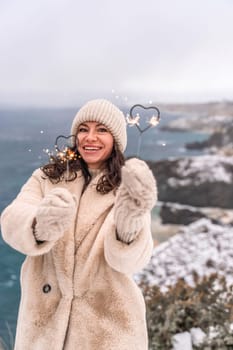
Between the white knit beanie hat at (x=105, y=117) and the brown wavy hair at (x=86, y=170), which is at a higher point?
the white knit beanie hat at (x=105, y=117)

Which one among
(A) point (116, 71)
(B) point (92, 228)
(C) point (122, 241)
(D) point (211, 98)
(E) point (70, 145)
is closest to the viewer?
(C) point (122, 241)

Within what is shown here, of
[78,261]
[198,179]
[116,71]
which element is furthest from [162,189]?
[78,261]

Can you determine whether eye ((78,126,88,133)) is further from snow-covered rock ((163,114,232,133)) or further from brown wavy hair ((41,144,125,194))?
snow-covered rock ((163,114,232,133))

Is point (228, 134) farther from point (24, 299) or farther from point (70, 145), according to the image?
point (24, 299)

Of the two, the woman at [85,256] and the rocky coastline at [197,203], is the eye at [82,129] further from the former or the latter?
the rocky coastline at [197,203]

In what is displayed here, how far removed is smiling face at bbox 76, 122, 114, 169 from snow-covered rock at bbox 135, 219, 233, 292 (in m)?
1.26

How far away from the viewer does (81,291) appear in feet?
2.87

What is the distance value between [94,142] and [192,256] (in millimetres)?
1373

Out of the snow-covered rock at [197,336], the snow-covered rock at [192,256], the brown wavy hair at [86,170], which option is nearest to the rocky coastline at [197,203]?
the snow-covered rock at [192,256]

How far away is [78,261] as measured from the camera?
0.88 m

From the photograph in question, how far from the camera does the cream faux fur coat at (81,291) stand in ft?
2.85

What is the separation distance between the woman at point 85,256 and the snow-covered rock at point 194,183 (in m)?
1.25

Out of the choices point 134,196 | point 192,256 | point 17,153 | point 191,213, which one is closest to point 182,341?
point 192,256

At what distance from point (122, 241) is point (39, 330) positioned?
28 centimetres
